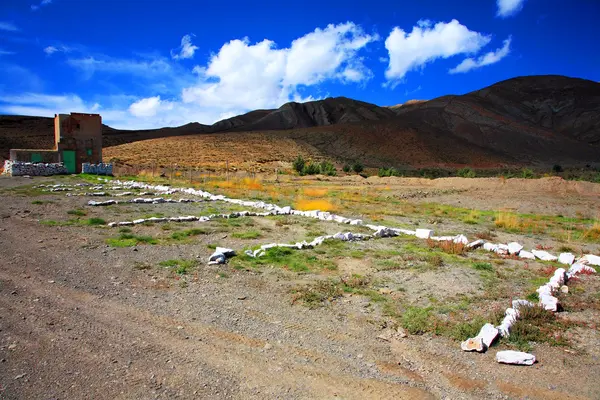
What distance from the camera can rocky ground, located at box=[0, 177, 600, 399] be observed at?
14.5ft

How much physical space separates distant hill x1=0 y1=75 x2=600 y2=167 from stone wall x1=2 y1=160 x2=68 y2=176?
28813mm

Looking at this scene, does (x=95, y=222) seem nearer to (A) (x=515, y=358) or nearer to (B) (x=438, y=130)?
(A) (x=515, y=358)

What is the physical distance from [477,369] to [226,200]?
59.2 ft

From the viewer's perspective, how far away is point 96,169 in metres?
40.4

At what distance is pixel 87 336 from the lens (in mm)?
5215

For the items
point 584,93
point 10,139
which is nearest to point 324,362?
point 10,139

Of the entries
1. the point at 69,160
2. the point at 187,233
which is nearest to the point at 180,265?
the point at 187,233

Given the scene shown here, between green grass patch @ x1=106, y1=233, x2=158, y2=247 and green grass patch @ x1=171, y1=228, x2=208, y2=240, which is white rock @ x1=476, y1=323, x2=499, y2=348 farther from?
green grass patch @ x1=171, y1=228, x2=208, y2=240

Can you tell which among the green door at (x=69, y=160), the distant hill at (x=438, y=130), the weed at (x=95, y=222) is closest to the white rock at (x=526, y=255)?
the weed at (x=95, y=222)

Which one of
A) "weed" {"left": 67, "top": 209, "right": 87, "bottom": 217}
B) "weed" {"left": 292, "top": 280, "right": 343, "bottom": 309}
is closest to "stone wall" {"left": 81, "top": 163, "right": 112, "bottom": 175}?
"weed" {"left": 67, "top": 209, "right": 87, "bottom": 217}

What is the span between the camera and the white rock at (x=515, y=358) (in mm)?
5000

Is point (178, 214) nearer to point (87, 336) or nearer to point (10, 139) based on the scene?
point (87, 336)

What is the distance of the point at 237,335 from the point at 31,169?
126ft

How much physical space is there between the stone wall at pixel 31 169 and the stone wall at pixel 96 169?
2006 mm
